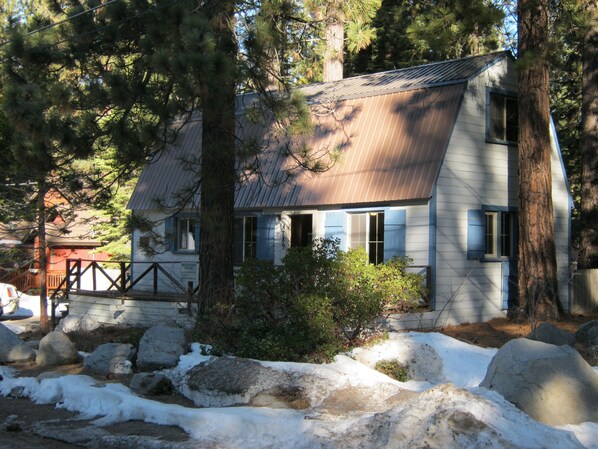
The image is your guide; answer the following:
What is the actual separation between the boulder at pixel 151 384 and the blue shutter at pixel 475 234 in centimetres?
846

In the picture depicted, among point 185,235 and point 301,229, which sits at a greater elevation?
point 301,229

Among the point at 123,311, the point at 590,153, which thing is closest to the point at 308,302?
the point at 123,311

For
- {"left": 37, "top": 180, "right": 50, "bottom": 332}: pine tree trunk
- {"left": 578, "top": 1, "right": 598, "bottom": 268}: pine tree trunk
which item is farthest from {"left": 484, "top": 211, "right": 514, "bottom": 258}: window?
{"left": 37, "top": 180, "right": 50, "bottom": 332}: pine tree trunk

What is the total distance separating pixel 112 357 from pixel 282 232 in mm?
7240

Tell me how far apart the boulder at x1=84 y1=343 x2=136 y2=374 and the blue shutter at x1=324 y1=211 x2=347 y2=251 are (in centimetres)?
631

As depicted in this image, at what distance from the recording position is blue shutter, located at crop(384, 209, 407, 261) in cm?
1559

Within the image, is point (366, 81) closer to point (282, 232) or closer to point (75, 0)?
point (282, 232)

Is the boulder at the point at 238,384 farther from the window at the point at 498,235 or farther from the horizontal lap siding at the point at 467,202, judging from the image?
the window at the point at 498,235

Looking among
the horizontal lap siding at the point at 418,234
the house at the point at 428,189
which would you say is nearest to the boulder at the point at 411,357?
the house at the point at 428,189

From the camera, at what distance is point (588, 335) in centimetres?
1227

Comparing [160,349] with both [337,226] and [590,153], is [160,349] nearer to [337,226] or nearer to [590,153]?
[337,226]

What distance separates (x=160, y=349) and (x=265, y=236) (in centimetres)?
748

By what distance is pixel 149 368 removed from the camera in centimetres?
1090

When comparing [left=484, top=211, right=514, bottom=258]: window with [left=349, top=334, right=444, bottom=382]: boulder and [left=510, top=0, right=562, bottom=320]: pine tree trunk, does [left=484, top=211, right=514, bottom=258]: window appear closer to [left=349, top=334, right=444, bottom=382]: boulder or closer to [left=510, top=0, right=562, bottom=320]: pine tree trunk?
[left=510, top=0, right=562, bottom=320]: pine tree trunk
